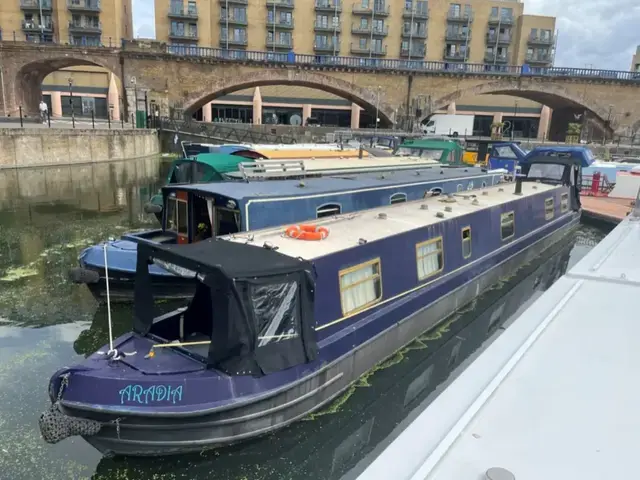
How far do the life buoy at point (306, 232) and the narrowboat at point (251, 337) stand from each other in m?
0.02

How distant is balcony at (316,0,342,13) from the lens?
55.9 m

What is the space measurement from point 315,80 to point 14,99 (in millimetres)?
21506

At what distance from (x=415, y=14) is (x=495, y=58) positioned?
37.8ft

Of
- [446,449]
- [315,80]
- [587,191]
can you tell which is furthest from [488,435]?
[315,80]

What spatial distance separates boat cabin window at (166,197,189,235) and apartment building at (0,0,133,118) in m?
43.9

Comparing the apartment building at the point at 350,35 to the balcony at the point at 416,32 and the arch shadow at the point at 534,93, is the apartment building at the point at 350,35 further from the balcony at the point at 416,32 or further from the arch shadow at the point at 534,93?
the arch shadow at the point at 534,93

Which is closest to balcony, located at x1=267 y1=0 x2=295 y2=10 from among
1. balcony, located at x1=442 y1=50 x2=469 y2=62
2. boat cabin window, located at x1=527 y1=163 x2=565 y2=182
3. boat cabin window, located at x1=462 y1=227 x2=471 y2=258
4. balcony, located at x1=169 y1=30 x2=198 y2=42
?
balcony, located at x1=169 y1=30 x2=198 y2=42

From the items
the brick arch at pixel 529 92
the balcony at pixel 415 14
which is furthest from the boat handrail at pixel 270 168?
the balcony at pixel 415 14

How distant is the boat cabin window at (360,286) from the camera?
20.0 feet

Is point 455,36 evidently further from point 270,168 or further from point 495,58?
point 270,168

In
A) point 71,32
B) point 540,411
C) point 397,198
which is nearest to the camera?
point 540,411

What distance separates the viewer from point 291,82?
128 feet

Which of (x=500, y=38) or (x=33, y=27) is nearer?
(x=33, y=27)

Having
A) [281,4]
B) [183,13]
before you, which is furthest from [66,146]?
[281,4]
